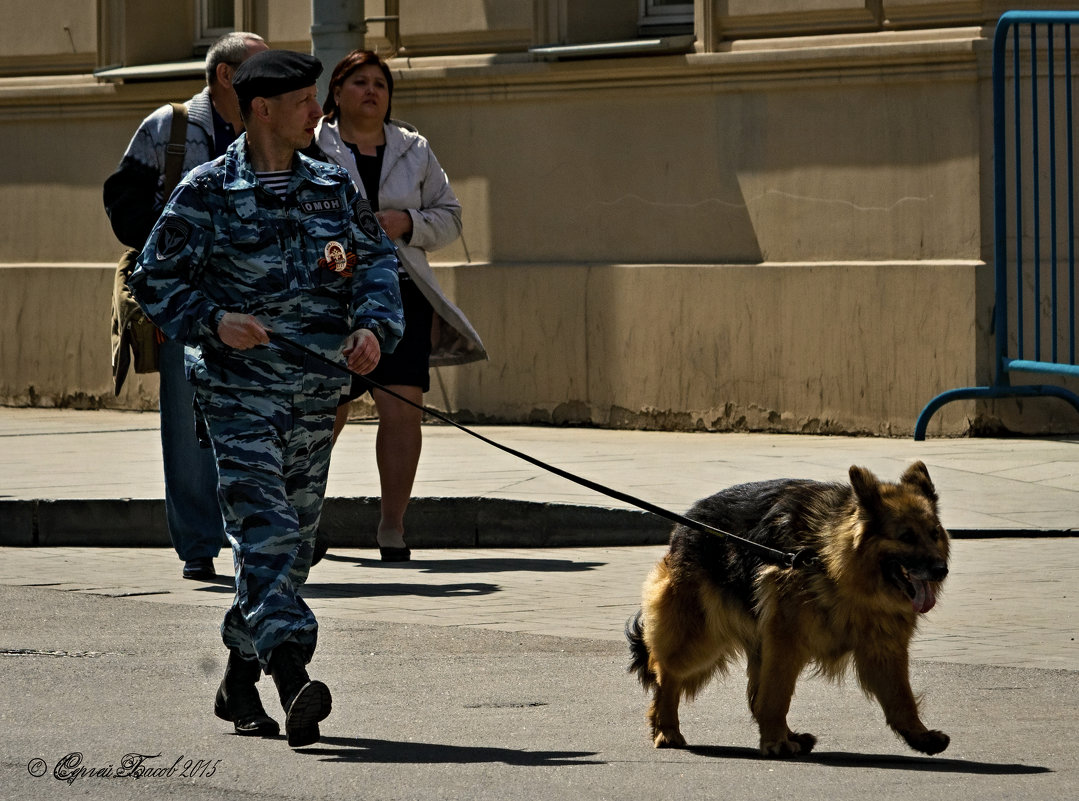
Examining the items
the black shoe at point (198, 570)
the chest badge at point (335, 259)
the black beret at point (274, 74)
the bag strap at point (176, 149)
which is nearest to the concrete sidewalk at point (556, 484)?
the black shoe at point (198, 570)

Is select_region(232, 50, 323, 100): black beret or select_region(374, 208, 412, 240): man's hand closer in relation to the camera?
select_region(232, 50, 323, 100): black beret

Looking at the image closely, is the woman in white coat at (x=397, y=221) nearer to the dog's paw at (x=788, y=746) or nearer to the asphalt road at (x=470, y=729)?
the asphalt road at (x=470, y=729)

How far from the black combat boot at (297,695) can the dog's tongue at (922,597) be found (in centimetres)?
150

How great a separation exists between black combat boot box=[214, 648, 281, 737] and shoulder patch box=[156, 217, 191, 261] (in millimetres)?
1077

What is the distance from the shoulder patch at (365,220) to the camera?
5.91 meters

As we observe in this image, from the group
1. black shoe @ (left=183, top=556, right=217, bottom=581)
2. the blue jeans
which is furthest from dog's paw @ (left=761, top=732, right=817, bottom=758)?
black shoe @ (left=183, top=556, right=217, bottom=581)

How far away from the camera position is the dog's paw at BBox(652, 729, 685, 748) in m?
5.65

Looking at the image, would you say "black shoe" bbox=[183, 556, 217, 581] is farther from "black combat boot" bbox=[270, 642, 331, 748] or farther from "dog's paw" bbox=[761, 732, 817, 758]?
"dog's paw" bbox=[761, 732, 817, 758]

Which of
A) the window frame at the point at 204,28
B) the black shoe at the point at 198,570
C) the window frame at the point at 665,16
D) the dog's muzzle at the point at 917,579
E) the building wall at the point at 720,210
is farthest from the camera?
the window frame at the point at 204,28

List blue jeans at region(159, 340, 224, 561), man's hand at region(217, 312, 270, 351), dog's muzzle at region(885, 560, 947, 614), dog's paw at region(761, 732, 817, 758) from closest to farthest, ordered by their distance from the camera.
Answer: dog's muzzle at region(885, 560, 947, 614) → dog's paw at region(761, 732, 817, 758) → man's hand at region(217, 312, 270, 351) → blue jeans at region(159, 340, 224, 561)

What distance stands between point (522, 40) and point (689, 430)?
2.69 m

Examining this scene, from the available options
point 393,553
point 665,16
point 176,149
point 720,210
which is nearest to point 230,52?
point 176,149

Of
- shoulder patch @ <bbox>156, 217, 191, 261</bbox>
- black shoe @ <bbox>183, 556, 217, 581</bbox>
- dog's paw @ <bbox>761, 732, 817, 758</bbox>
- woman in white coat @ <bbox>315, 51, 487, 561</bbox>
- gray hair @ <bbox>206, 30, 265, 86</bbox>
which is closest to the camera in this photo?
dog's paw @ <bbox>761, 732, 817, 758</bbox>

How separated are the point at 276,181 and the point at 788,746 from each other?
2017 millimetres
